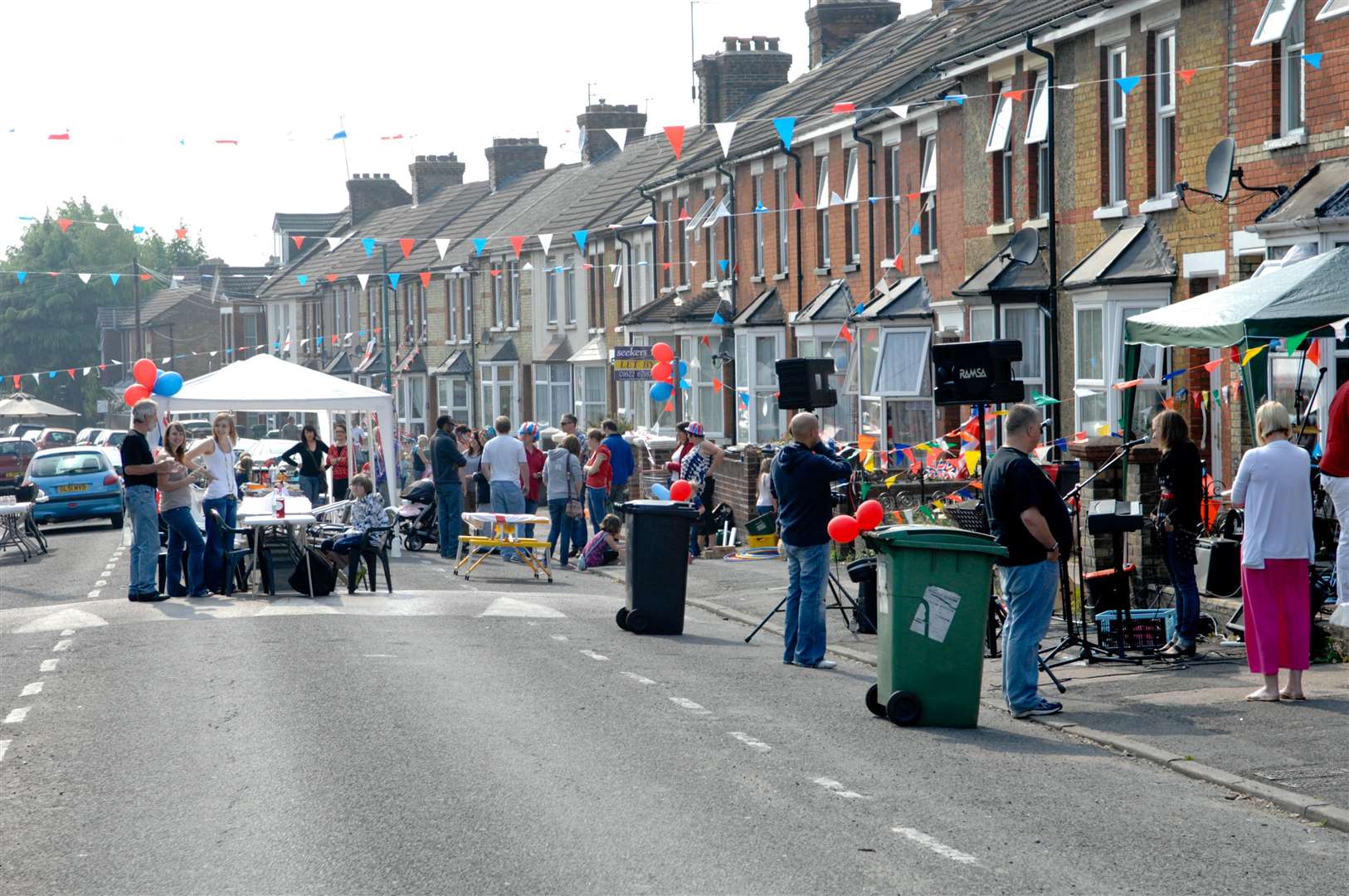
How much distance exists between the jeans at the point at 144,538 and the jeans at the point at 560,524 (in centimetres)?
607

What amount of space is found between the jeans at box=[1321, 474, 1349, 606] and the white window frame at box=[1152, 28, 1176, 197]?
851 cm

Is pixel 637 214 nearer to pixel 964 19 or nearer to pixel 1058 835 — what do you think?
pixel 964 19

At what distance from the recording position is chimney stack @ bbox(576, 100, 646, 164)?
52781mm

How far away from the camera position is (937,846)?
675cm

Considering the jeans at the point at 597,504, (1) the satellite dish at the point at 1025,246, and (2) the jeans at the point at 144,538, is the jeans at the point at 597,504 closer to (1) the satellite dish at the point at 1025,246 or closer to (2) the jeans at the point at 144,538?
(1) the satellite dish at the point at 1025,246

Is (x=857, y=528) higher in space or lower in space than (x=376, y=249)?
lower

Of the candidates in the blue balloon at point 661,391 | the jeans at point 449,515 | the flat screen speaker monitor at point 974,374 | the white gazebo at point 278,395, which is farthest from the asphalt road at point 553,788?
the blue balloon at point 661,391

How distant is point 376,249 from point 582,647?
49229mm

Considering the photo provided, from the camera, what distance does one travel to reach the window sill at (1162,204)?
61.0 feet

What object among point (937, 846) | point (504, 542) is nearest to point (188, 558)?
point (504, 542)

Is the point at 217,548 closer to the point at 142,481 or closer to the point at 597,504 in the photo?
the point at 142,481

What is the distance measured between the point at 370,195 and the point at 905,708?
63627 mm

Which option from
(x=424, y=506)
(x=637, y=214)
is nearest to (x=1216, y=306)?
(x=424, y=506)

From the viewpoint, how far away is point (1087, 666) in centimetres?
1191
